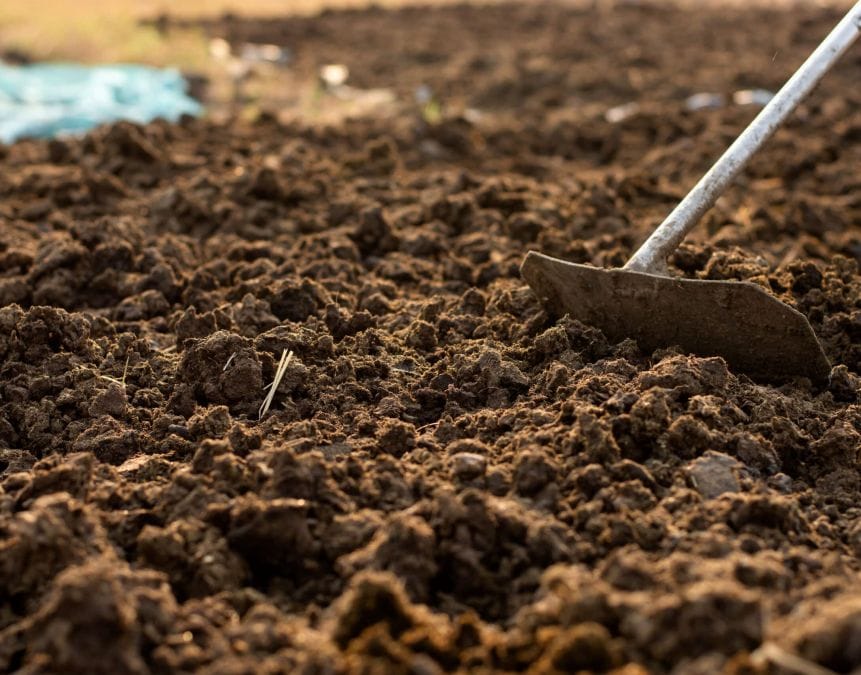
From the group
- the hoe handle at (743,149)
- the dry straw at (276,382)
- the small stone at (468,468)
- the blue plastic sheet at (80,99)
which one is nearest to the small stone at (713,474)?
the small stone at (468,468)

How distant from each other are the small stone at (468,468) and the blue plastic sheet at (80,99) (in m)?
5.20

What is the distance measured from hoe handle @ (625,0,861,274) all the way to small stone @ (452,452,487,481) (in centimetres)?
128

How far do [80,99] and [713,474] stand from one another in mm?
6546

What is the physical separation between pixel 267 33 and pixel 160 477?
9.87 metres

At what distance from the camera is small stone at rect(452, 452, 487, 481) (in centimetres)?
279

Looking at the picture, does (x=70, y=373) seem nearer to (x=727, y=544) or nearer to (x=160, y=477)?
(x=160, y=477)

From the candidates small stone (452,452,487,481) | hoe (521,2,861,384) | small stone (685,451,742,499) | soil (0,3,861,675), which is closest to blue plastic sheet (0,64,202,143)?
soil (0,3,861,675)

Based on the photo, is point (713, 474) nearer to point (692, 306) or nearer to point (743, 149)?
point (692, 306)

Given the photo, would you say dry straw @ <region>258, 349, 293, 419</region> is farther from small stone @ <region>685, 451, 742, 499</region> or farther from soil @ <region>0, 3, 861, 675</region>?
small stone @ <region>685, 451, 742, 499</region>

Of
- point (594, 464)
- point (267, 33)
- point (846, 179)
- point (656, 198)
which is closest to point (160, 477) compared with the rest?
point (594, 464)

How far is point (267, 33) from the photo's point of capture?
11.9m

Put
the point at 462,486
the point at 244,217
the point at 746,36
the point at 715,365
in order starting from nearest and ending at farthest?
the point at 462,486, the point at 715,365, the point at 244,217, the point at 746,36

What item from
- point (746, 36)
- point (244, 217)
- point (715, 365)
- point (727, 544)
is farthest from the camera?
point (746, 36)

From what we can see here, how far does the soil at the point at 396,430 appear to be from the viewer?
6.86ft
